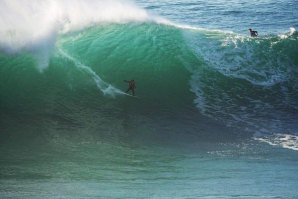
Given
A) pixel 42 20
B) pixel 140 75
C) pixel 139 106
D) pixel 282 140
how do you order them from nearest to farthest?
pixel 282 140
pixel 139 106
pixel 140 75
pixel 42 20

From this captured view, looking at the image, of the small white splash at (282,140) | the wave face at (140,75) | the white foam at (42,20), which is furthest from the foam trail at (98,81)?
the small white splash at (282,140)

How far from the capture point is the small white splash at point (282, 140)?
48.4 ft

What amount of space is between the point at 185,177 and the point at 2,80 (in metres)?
7.88

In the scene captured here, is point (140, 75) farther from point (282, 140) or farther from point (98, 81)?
point (282, 140)

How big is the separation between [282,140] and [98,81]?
621 centimetres

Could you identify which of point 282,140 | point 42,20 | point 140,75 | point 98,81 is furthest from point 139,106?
point 42,20

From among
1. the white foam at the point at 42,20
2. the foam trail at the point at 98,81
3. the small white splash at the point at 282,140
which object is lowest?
the small white splash at the point at 282,140

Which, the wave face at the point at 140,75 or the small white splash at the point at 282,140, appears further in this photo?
the wave face at the point at 140,75

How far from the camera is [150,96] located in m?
18.0

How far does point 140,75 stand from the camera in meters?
19.4

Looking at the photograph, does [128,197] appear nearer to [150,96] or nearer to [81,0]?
[150,96]

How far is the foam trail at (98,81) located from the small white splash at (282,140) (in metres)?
4.73

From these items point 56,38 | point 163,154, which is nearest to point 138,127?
point 163,154

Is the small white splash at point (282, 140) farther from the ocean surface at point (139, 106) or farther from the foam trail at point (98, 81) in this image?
the foam trail at point (98, 81)
